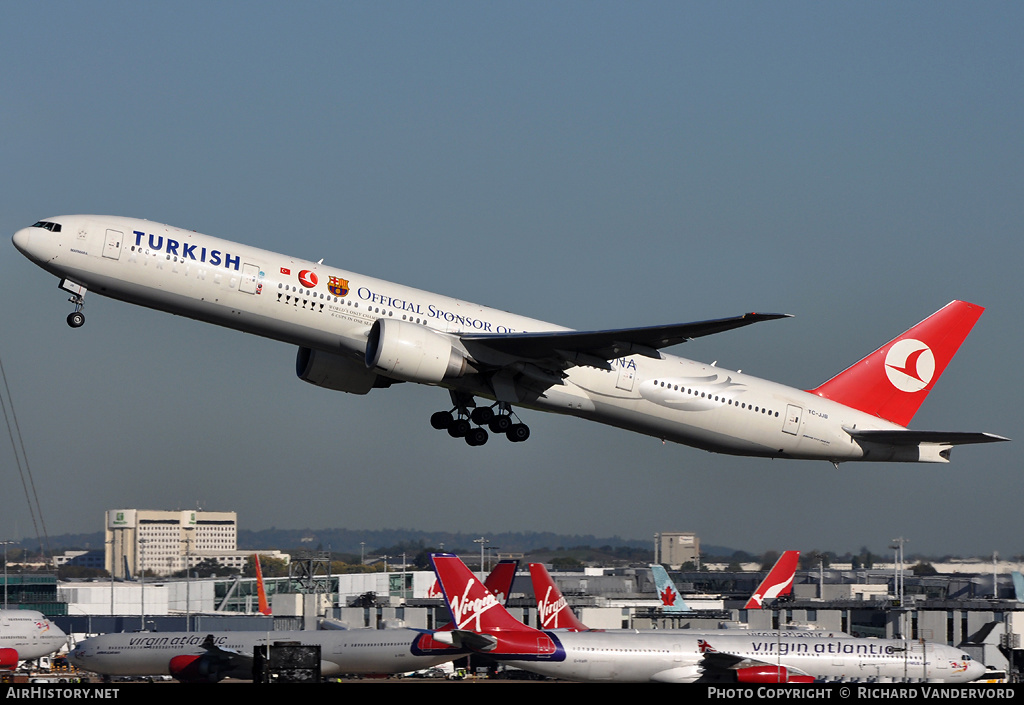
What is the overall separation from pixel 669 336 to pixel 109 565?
137 metres

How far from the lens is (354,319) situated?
3316cm

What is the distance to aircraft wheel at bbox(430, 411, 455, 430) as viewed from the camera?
121 ft

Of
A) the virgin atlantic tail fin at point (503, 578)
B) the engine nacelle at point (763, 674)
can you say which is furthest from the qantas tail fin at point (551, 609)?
the engine nacelle at point (763, 674)

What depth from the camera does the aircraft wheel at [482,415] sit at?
36.4m

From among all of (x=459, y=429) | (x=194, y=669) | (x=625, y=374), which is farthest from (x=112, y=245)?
(x=194, y=669)

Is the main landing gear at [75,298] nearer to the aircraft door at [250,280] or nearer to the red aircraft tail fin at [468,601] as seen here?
the aircraft door at [250,280]

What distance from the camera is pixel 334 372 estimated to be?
36.7 meters

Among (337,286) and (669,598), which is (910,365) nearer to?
(669,598)

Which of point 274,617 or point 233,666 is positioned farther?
point 274,617

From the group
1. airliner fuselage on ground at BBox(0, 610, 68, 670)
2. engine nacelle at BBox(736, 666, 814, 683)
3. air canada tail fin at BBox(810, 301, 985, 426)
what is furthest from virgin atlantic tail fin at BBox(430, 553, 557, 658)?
airliner fuselage on ground at BBox(0, 610, 68, 670)

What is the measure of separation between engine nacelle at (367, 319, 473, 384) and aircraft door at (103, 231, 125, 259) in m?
6.76
